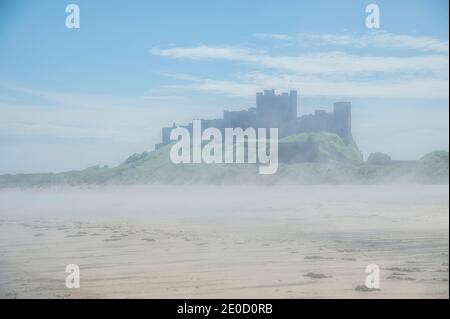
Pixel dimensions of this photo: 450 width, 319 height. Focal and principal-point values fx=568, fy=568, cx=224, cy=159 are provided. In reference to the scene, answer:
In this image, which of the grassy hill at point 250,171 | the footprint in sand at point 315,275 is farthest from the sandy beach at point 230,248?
the grassy hill at point 250,171

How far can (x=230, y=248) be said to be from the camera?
988 centimetres

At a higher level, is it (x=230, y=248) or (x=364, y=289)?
(x=230, y=248)

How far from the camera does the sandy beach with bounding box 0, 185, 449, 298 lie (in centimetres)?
721

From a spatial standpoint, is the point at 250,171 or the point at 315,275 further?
the point at 250,171

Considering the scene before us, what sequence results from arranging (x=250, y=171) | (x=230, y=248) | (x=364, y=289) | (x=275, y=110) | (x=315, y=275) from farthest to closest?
(x=250, y=171)
(x=275, y=110)
(x=230, y=248)
(x=315, y=275)
(x=364, y=289)

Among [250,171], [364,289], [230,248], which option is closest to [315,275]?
[364,289]

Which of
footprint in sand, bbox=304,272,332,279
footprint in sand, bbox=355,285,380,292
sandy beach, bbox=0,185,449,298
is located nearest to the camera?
footprint in sand, bbox=355,285,380,292

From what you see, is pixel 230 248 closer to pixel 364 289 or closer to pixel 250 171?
pixel 364 289

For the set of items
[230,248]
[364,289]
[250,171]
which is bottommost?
[364,289]

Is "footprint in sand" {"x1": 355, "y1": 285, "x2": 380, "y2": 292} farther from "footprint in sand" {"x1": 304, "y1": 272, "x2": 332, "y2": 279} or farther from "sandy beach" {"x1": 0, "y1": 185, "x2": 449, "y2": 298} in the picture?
"footprint in sand" {"x1": 304, "y1": 272, "x2": 332, "y2": 279}

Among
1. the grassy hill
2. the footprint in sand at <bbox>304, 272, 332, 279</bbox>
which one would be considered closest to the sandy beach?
the footprint in sand at <bbox>304, 272, 332, 279</bbox>

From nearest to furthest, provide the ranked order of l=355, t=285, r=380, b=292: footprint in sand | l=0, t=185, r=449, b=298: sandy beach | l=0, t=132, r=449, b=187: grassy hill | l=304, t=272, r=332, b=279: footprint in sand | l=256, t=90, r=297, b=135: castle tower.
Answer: l=355, t=285, r=380, b=292: footprint in sand → l=0, t=185, r=449, b=298: sandy beach → l=304, t=272, r=332, b=279: footprint in sand → l=256, t=90, r=297, b=135: castle tower → l=0, t=132, r=449, b=187: grassy hill
